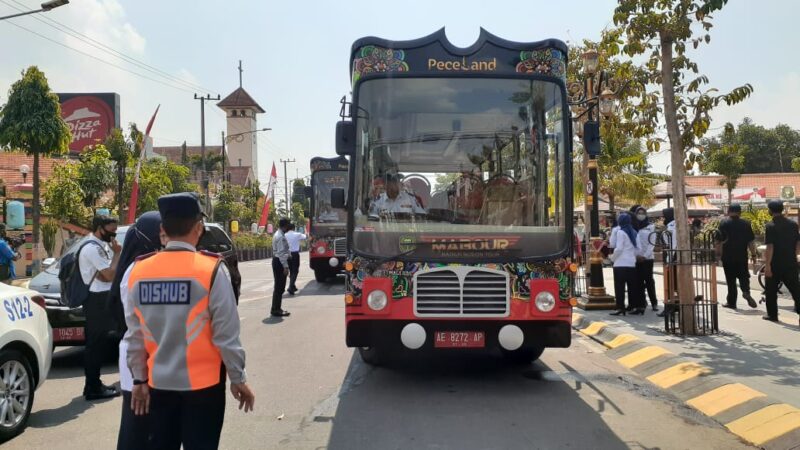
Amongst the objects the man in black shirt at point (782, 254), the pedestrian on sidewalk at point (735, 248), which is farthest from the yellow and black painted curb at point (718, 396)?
the pedestrian on sidewalk at point (735, 248)

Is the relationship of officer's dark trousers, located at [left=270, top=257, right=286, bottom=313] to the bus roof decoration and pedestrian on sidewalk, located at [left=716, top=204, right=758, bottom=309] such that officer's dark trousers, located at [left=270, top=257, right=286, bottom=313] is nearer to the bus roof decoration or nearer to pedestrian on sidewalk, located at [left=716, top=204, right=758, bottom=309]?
the bus roof decoration

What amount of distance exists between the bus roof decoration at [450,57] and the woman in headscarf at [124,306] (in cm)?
324

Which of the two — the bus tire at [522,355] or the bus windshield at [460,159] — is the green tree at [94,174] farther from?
the bus tire at [522,355]

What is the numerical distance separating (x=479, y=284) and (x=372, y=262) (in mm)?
1071

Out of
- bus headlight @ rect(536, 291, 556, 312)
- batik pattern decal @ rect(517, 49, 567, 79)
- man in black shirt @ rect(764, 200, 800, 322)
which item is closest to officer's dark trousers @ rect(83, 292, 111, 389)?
bus headlight @ rect(536, 291, 556, 312)

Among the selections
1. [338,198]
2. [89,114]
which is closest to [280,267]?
[338,198]

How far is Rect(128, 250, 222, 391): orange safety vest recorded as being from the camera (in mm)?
3148

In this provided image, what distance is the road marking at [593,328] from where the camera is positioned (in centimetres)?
1027

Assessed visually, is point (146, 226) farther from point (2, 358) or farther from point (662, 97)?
point (662, 97)

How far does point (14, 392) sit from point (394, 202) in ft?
12.4

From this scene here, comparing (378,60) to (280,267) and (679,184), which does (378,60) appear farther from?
(280,267)

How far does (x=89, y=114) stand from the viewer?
44.9m

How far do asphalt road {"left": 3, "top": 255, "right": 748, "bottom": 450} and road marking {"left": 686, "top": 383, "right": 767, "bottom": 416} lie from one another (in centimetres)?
15

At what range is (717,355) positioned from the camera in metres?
7.77
